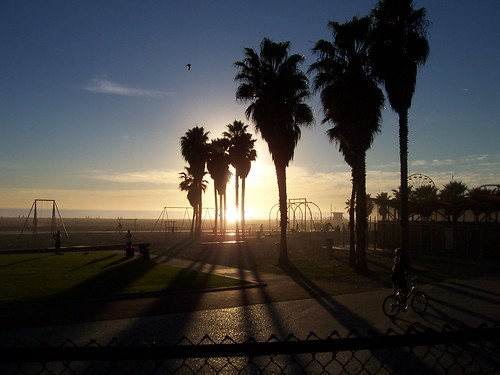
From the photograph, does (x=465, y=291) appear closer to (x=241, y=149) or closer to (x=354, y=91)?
(x=354, y=91)

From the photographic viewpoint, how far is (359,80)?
2519cm

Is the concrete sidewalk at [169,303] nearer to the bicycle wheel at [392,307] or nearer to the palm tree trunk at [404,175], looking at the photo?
the bicycle wheel at [392,307]

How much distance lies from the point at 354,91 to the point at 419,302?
13.2 metres

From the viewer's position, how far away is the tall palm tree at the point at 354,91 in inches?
988

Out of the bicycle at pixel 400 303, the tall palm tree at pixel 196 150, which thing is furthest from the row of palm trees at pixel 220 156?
the bicycle at pixel 400 303

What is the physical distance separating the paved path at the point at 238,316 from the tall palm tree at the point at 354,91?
8492 millimetres

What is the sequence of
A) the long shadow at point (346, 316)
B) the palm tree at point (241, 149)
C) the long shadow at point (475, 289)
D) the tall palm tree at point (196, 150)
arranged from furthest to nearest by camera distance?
the tall palm tree at point (196, 150), the palm tree at point (241, 149), the long shadow at point (475, 289), the long shadow at point (346, 316)

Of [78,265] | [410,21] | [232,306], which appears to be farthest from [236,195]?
[232,306]

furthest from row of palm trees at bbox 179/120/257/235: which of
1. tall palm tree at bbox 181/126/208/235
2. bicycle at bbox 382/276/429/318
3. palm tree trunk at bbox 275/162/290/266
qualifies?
bicycle at bbox 382/276/429/318

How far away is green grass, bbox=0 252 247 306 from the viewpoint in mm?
17406

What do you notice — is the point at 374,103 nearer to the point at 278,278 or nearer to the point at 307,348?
the point at 278,278

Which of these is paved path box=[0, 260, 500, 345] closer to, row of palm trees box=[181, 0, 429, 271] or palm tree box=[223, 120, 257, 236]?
row of palm trees box=[181, 0, 429, 271]

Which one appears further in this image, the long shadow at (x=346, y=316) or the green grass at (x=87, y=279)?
the green grass at (x=87, y=279)

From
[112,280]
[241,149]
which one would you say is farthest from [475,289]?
[241,149]
